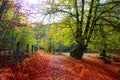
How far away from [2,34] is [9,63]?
321cm

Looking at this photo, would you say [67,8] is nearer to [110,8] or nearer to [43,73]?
[110,8]

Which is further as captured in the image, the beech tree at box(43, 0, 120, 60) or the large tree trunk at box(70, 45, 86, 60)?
the large tree trunk at box(70, 45, 86, 60)

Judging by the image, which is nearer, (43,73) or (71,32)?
(43,73)

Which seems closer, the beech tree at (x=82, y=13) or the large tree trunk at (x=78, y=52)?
the beech tree at (x=82, y=13)

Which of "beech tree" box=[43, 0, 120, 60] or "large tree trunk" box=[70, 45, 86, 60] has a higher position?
"beech tree" box=[43, 0, 120, 60]

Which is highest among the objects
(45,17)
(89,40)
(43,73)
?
(45,17)

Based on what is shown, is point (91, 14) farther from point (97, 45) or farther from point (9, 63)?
point (9, 63)

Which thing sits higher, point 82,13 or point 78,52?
point 82,13

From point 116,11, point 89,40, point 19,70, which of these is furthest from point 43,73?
point 116,11

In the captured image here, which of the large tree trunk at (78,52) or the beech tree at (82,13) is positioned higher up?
the beech tree at (82,13)

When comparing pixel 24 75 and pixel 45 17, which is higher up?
pixel 45 17

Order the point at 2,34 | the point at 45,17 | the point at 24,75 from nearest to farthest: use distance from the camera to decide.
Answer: the point at 24,75, the point at 2,34, the point at 45,17

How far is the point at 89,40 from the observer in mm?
18844

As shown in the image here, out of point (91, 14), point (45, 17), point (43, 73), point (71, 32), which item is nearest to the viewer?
point (43, 73)
